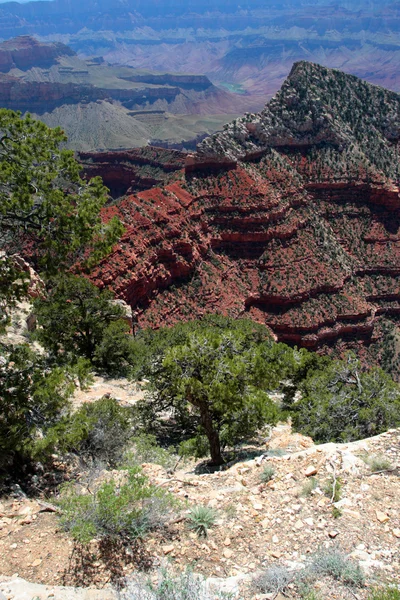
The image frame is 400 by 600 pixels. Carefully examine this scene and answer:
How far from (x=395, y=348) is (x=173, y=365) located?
50588 mm

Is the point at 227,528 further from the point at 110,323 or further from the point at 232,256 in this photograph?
the point at 232,256

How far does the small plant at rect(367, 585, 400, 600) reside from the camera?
7214 mm

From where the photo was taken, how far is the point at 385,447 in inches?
478

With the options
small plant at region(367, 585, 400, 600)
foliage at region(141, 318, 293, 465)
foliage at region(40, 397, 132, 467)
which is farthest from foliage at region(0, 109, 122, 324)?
small plant at region(367, 585, 400, 600)

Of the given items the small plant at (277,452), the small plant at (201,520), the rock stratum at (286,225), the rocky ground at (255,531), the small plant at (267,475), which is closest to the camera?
the rocky ground at (255,531)

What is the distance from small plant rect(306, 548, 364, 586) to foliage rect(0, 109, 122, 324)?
8.87 metres

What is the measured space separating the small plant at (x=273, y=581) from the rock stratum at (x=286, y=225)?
36.3 m

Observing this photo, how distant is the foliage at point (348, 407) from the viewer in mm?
17328

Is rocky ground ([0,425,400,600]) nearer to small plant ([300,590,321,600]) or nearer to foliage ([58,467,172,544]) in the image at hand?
small plant ([300,590,321,600])

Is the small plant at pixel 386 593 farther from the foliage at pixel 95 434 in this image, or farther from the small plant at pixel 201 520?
the foliage at pixel 95 434

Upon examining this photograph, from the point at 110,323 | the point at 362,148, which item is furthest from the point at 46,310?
the point at 362,148

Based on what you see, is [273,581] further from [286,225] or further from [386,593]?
[286,225]

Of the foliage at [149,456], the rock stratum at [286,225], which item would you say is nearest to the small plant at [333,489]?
the foliage at [149,456]

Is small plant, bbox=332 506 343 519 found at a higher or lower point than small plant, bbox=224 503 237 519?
higher
